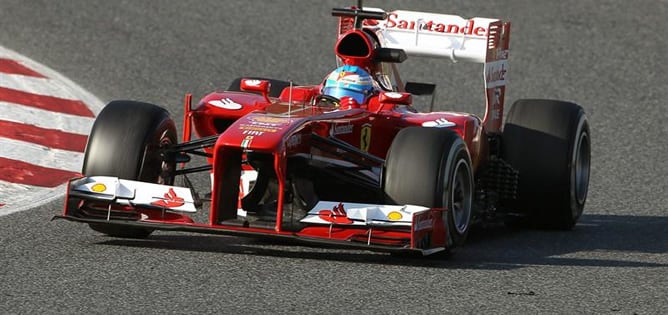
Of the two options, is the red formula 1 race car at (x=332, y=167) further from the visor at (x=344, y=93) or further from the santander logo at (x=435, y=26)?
the santander logo at (x=435, y=26)

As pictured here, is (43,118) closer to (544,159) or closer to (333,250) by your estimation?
(333,250)

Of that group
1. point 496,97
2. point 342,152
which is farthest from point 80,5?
point 342,152

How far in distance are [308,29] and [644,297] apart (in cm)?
914

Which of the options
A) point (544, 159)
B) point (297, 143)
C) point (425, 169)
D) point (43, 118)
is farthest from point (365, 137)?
point (43, 118)

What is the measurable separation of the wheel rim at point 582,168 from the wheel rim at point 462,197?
5.87 feet

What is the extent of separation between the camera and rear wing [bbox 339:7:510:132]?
9.37 m

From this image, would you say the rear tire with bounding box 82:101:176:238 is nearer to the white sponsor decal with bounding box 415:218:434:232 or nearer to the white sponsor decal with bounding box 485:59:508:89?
the white sponsor decal with bounding box 415:218:434:232

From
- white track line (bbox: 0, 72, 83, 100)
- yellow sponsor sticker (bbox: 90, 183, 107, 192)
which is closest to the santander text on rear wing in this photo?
yellow sponsor sticker (bbox: 90, 183, 107, 192)

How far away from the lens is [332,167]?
7715mm

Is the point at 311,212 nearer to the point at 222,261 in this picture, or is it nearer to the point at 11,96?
the point at 222,261

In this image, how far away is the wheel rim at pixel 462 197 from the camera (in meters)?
7.75

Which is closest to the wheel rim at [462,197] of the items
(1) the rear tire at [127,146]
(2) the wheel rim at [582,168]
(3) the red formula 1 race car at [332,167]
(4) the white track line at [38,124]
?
(3) the red formula 1 race car at [332,167]

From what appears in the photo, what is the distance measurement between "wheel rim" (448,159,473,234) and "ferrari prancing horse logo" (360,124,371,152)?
65 cm

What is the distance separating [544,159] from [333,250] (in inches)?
81.8
